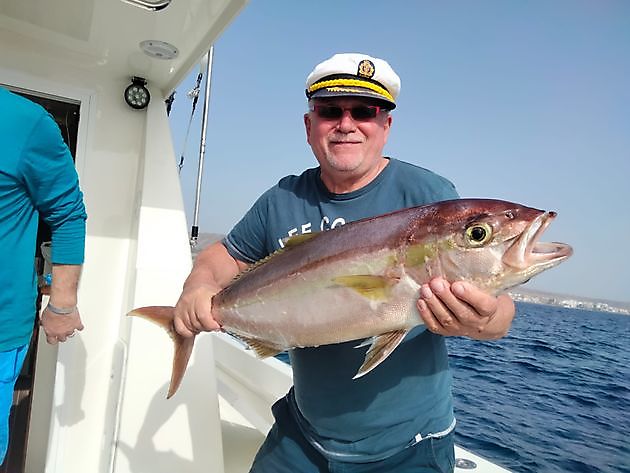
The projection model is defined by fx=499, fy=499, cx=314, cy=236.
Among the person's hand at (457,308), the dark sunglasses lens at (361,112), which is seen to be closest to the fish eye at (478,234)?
the person's hand at (457,308)

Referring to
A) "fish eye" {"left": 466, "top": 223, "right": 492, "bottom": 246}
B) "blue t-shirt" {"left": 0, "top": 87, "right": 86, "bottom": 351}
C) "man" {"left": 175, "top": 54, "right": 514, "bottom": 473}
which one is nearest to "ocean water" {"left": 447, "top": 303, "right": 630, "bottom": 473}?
"man" {"left": 175, "top": 54, "right": 514, "bottom": 473}

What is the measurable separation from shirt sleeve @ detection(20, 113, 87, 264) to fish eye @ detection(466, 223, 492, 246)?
6.72 feet

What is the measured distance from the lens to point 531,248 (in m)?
1.68

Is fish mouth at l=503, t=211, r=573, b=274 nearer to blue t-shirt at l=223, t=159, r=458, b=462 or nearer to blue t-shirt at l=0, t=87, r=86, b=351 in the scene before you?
blue t-shirt at l=223, t=159, r=458, b=462

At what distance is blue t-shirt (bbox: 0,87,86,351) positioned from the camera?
237 centimetres

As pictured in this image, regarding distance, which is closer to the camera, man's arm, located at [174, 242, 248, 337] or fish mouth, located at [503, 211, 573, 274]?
fish mouth, located at [503, 211, 573, 274]

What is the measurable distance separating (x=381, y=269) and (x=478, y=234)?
370 mm

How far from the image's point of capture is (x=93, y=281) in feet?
14.2

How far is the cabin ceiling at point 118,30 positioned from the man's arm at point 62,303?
184 centimetres

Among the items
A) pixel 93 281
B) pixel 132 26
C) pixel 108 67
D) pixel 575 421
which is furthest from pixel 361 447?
pixel 575 421

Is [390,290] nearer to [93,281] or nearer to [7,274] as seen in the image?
[7,274]

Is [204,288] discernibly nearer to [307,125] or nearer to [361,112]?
[307,125]

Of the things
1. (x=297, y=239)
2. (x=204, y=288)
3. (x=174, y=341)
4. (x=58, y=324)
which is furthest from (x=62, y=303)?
(x=297, y=239)

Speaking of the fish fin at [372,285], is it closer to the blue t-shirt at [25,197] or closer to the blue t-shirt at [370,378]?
the blue t-shirt at [370,378]
